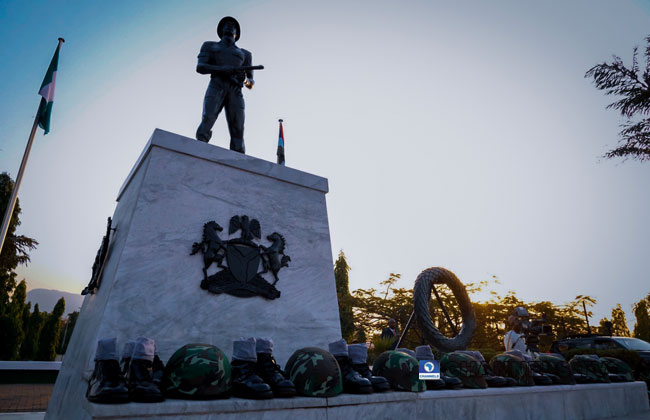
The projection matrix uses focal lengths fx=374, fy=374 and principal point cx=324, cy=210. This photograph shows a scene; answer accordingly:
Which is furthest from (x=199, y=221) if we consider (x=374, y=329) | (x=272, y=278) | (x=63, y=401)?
(x=374, y=329)

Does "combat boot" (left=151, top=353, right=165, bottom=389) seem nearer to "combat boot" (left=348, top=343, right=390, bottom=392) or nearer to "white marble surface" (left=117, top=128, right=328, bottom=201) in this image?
"combat boot" (left=348, top=343, right=390, bottom=392)

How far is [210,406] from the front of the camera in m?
2.41

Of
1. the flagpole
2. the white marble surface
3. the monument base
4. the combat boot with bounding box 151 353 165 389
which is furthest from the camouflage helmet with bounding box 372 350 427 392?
the flagpole

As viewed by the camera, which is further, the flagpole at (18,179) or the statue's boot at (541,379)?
the flagpole at (18,179)

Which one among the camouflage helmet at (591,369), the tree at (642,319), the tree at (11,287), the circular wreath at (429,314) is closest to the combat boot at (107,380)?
the circular wreath at (429,314)

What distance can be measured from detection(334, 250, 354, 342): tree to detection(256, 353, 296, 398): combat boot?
25967 mm

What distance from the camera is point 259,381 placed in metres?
2.71

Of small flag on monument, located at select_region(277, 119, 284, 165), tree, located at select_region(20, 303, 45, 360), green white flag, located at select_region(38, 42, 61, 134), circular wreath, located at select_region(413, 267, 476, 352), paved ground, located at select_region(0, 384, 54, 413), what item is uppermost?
green white flag, located at select_region(38, 42, 61, 134)

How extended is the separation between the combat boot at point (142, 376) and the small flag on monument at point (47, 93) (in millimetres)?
6571

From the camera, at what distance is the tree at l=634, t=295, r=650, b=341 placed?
121 ft

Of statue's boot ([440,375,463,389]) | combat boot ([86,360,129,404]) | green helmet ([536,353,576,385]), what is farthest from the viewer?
green helmet ([536,353,576,385])

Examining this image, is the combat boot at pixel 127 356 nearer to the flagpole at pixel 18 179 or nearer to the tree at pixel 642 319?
the flagpole at pixel 18 179

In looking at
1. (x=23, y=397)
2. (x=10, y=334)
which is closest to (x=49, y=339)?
(x=10, y=334)

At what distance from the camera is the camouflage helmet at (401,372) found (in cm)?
337
